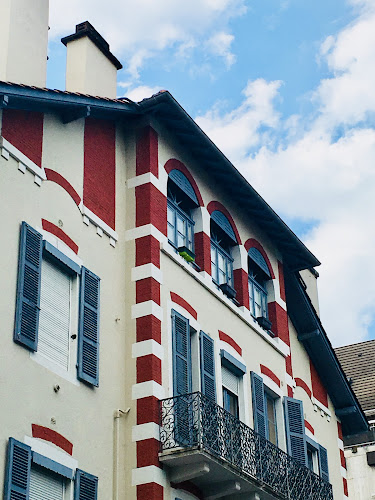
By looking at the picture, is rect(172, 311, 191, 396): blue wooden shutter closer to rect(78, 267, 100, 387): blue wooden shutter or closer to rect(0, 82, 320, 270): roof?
rect(78, 267, 100, 387): blue wooden shutter

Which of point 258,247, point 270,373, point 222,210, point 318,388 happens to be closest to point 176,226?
point 222,210

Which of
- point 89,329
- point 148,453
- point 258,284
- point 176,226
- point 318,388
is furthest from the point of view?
point 318,388

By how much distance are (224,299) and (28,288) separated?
6308 millimetres

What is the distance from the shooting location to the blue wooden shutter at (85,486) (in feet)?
52.9

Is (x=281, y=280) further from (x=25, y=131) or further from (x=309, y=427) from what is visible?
(x=25, y=131)

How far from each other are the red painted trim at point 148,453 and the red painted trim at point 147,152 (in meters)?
5.57

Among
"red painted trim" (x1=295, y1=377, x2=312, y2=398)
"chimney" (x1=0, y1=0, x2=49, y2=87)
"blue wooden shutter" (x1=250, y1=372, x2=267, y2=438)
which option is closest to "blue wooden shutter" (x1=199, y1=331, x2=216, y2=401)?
"blue wooden shutter" (x1=250, y1=372, x2=267, y2=438)

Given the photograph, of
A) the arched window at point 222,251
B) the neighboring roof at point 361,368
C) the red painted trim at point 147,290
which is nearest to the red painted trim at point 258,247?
the arched window at point 222,251

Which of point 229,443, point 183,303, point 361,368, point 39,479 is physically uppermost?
point 361,368

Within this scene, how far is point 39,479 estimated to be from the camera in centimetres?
1552

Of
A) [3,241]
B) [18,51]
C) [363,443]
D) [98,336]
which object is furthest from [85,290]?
[363,443]

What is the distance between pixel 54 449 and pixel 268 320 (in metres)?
9.09

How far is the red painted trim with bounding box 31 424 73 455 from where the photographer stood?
1553cm

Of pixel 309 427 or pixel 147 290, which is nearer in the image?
pixel 147 290
